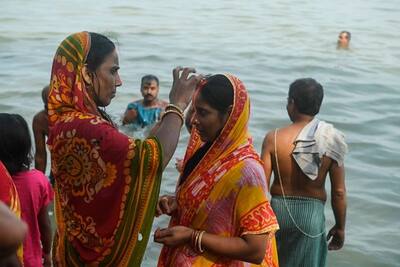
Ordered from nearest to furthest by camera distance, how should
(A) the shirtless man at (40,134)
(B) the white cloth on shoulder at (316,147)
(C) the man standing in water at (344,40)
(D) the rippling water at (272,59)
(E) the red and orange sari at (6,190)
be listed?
(E) the red and orange sari at (6,190), (B) the white cloth on shoulder at (316,147), (A) the shirtless man at (40,134), (D) the rippling water at (272,59), (C) the man standing in water at (344,40)

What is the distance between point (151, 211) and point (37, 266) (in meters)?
1.22

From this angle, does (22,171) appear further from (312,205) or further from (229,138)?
(312,205)

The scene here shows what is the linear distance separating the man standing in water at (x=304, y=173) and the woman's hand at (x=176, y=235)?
1515mm

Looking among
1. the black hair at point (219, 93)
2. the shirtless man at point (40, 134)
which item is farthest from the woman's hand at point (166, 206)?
→ the shirtless man at point (40, 134)

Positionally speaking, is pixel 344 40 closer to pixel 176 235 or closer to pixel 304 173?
pixel 304 173

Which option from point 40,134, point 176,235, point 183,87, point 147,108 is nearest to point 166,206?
point 176,235

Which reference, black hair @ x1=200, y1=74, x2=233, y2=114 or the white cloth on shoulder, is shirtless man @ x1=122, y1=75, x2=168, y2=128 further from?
black hair @ x1=200, y1=74, x2=233, y2=114

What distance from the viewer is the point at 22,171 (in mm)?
3629

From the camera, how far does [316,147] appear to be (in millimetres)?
4363

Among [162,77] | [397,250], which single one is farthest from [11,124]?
[162,77]

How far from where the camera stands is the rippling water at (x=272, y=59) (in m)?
8.04

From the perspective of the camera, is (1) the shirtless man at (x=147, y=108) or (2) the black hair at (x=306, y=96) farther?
(1) the shirtless man at (x=147, y=108)

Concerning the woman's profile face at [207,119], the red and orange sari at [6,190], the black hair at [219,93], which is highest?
the black hair at [219,93]

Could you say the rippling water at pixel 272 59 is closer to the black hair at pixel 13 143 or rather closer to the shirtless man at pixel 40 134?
the shirtless man at pixel 40 134
